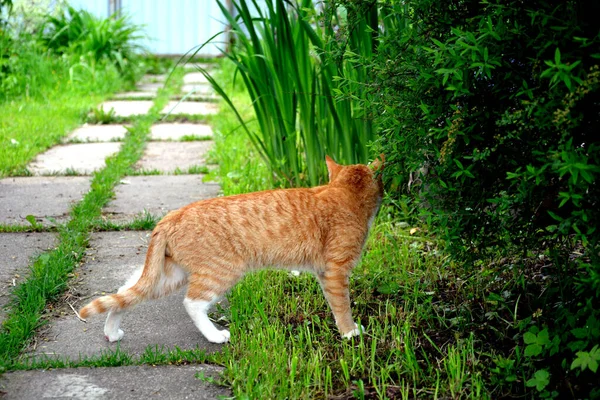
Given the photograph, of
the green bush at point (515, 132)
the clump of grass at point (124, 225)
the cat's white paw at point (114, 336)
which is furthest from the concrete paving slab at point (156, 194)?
the green bush at point (515, 132)

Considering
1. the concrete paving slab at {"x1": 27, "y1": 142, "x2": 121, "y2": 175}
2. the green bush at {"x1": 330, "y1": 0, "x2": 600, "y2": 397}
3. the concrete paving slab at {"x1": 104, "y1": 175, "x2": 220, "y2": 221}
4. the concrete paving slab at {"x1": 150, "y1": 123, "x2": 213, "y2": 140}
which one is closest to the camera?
the green bush at {"x1": 330, "y1": 0, "x2": 600, "y2": 397}

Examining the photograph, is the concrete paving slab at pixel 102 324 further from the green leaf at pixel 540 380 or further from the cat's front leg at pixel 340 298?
the green leaf at pixel 540 380

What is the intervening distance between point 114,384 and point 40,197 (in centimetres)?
273

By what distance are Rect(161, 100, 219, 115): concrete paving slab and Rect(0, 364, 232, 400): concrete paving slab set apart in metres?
5.78

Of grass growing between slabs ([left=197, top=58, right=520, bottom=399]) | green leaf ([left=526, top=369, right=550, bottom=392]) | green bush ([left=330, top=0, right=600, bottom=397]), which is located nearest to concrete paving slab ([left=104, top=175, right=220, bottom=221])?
grass growing between slabs ([left=197, top=58, right=520, bottom=399])

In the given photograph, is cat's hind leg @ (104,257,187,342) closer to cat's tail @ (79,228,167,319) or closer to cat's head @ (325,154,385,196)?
cat's tail @ (79,228,167,319)

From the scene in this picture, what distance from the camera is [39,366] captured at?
9.60 feet

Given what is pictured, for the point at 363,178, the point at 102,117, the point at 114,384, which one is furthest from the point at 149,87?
the point at 114,384

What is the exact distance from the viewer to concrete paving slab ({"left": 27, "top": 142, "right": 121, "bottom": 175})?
5973 millimetres

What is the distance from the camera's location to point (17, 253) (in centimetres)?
413

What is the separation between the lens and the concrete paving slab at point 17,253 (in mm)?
3730

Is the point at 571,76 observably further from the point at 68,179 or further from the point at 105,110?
the point at 105,110

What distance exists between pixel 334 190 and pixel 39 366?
1.57 meters

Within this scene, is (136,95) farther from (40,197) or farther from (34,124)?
(40,197)
